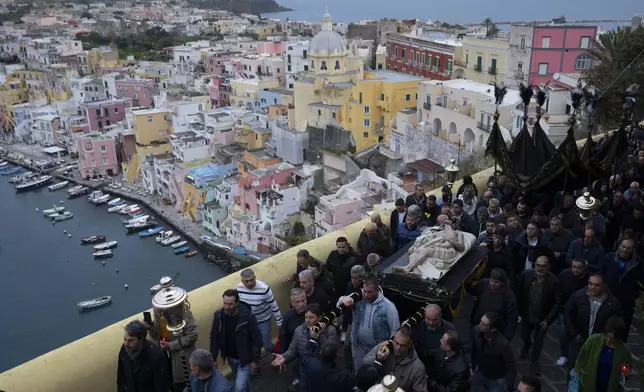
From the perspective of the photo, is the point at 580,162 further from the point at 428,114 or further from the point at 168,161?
the point at 168,161

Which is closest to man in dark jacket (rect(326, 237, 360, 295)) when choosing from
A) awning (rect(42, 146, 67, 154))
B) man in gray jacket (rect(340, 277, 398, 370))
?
man in gray jacket (rect(340, 277, 398, 370))

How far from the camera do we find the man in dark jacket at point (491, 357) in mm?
3688

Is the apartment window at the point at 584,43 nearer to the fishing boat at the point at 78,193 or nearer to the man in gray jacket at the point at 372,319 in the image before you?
the man in gray jacket at the point at 372,319

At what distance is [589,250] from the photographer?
4.92 meters

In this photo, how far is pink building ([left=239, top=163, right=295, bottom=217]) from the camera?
32.4 metres

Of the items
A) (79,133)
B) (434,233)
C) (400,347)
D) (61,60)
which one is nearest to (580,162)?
(434,233)

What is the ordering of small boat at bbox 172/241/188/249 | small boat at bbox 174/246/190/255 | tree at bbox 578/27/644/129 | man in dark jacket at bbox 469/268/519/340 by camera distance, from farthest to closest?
small boat at bbox 172/241/188/249
small boat at bbox 174/246/190/255
tree at bbox 578/27/644/129
man in dark jacket at bbox 469/268/519/340

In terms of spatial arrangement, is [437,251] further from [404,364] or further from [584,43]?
[584,43]

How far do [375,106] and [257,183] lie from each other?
8.58m

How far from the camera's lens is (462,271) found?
184 inches

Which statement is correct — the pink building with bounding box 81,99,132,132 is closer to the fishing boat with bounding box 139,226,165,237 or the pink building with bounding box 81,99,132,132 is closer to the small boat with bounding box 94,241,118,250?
the fishing boat with bounding box 139,226,165,237

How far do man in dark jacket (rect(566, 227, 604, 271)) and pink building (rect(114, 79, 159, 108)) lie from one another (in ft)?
171

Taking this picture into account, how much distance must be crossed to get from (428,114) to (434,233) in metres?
24.9

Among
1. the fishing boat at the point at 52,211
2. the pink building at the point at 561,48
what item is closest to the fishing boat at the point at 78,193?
the fishing boat at the point at 52,211
